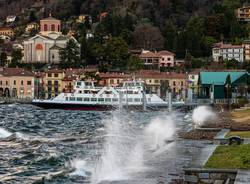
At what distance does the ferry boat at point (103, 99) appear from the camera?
9656 centimetres

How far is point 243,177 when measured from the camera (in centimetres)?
1822

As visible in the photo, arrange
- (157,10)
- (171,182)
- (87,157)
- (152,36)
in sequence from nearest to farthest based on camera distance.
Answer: (171,182), (87,157), (152,36), (157,10)

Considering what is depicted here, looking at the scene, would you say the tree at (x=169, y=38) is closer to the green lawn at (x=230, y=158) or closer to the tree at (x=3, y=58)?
the tree at (x=3, y=58)

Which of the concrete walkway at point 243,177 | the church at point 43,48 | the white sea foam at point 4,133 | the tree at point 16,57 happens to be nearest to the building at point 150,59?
the church at point 43,48

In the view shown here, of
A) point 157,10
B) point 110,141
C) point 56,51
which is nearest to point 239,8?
point 157,10

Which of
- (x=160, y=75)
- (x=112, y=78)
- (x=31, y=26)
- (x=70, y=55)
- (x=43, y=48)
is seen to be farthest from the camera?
(x=31, y=26)

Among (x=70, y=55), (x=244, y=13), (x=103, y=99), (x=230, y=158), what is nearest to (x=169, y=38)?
(x=70, y=55)

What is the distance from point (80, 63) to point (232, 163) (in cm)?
12135

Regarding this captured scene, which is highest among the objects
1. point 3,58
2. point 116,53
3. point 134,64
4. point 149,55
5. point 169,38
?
point 169,38

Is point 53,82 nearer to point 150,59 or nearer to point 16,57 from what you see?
point 16,57

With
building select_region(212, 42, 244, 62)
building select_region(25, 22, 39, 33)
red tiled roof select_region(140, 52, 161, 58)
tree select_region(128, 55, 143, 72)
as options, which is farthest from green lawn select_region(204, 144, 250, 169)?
building select_region(25, 22, 39, 33)

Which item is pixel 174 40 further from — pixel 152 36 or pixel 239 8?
pixel 239 8

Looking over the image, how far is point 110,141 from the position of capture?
34031mm

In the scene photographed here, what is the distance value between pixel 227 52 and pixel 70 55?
32516mm
